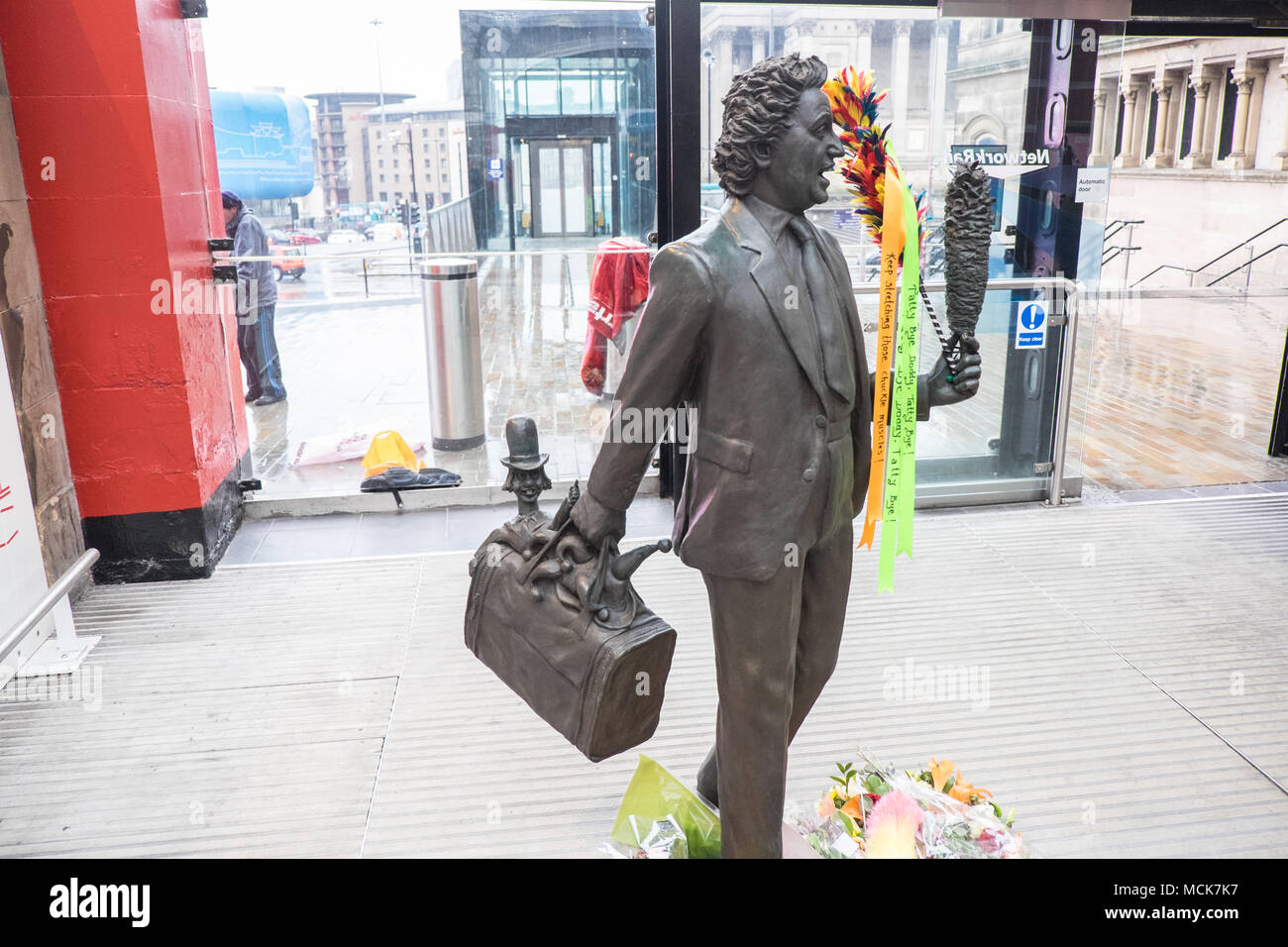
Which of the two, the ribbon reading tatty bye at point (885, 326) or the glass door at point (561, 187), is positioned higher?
the glass door at point (561, 187)

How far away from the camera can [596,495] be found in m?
2.30

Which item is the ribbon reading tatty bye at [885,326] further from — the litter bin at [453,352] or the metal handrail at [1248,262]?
the metal handrail at [1248,262]

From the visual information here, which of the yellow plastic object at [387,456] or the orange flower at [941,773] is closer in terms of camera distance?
the orange flower at [941,773]

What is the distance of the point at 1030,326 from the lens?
19.3 feet

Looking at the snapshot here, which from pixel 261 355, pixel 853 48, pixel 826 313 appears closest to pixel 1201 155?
pixel 853 48

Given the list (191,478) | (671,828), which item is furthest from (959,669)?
(191,478)

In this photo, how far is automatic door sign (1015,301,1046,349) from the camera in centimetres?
584

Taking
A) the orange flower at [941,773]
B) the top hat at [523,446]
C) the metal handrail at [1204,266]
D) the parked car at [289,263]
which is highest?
the parked car at [289,263]

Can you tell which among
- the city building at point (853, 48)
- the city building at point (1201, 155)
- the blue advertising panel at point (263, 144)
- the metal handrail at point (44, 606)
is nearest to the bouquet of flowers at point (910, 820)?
the metal handrail at point (44, 606)

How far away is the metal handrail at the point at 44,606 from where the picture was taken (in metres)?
3.43

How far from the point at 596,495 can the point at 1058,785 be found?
1.95m

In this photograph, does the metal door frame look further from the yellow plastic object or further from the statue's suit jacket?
the statue's suit jacket

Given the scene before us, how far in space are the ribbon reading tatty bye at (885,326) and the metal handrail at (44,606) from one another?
2.79 metres

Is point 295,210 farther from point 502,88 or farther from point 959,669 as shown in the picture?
point 959,669
